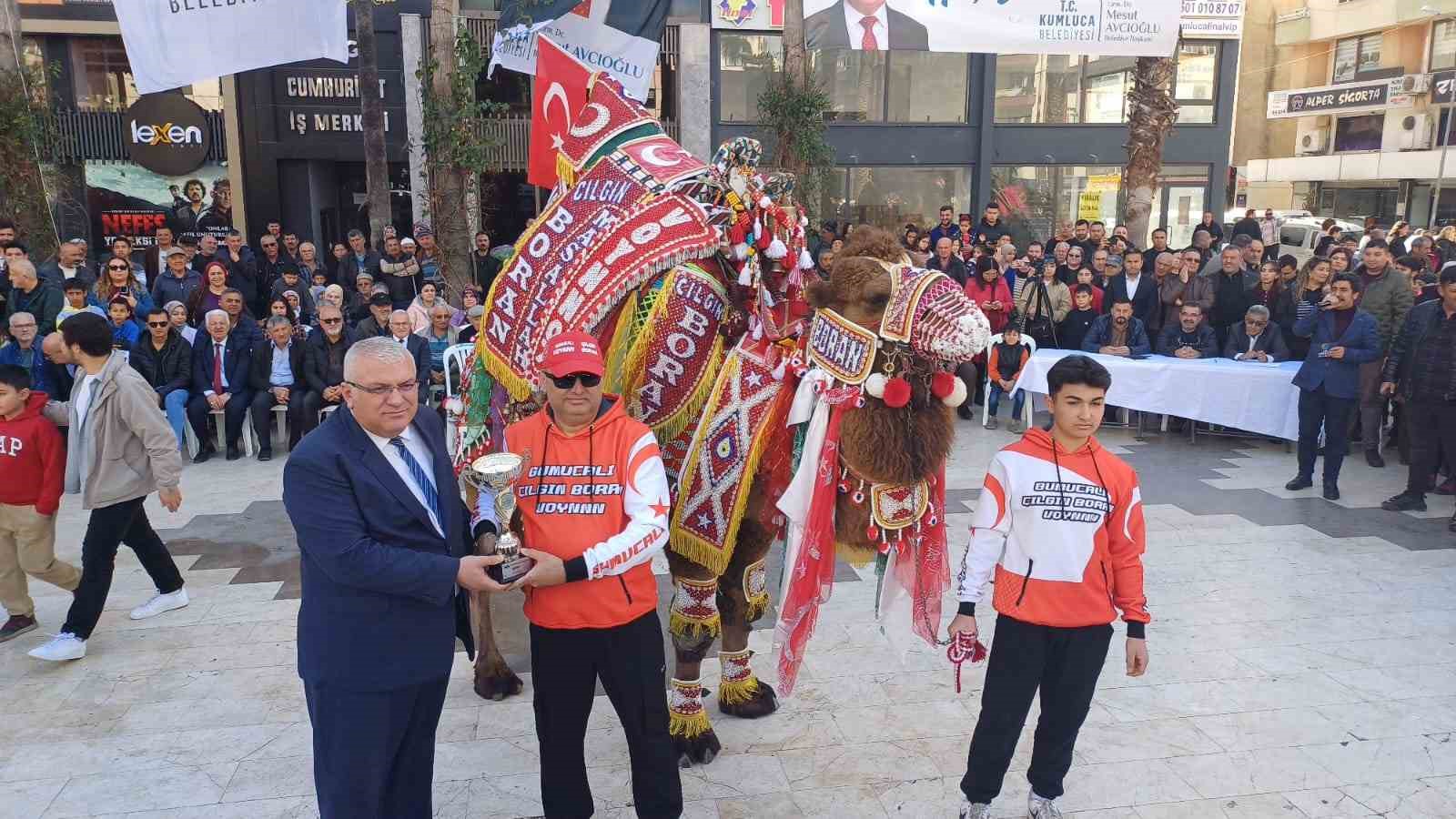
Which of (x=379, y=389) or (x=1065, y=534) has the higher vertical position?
(x=379, y=389)

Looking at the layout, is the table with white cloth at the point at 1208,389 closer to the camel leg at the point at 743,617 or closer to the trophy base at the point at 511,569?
the camel leg at the point at 743,617

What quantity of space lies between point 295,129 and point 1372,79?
2884 centimetres

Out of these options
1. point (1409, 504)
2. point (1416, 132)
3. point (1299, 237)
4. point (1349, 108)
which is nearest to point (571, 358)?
point (1409, 504)

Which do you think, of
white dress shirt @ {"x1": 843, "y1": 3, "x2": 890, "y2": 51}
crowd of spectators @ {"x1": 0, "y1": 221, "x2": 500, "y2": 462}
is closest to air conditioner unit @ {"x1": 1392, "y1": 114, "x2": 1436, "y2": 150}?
white dress shirt @ {"x1": 843, "y1": 3, "x2": 890, "y2": 51}

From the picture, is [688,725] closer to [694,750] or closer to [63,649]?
[694,750]

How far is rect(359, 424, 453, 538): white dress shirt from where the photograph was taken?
2674 millimetres

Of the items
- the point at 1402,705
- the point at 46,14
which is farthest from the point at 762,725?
the point at 46,14

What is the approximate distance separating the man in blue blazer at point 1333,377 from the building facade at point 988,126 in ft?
33.5

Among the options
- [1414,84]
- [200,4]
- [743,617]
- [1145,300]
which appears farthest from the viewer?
[1414,84]

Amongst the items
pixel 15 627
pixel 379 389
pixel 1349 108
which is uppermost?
pixel 1349 108

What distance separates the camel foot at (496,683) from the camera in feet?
14.0

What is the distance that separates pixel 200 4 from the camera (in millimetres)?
7113

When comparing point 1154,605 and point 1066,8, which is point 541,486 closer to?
Answer: point 1154,605

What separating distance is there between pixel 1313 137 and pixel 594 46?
30.0m
